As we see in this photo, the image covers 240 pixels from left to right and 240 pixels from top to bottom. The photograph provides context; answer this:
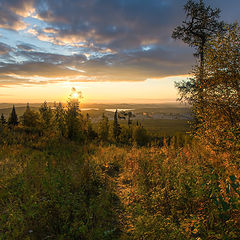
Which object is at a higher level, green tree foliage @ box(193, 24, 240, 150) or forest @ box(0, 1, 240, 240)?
green tree foliage @ box(193, 24, 240, 150)

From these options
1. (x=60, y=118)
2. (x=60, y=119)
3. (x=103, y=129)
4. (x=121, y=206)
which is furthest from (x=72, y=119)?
(x=121, y=206)

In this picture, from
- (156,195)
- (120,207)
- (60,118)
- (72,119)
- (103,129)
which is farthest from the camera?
(103,129)

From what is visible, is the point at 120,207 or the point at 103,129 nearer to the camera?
the point at 120,207

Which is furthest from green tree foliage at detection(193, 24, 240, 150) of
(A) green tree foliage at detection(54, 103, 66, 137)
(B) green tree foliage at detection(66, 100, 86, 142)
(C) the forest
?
(B) green tree foliage at detection(66, 100, 86, 142)

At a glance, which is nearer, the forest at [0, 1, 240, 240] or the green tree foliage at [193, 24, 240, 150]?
the forest at [0, 1, 240, 240]

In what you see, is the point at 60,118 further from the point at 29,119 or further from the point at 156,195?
the point at 156,195

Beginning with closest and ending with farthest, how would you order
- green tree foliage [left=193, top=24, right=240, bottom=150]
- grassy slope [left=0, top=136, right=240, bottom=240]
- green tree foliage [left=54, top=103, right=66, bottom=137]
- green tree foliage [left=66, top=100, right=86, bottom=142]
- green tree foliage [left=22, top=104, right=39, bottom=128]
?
grassy slope [left=0, top=136, right=240, bottom=240], green tree foliage [left=193, top=24, right=240, bottom=150], green tree foliage [left=54, top=103, right=66, bottom=137], green tree foliage [left=66, top=100, right=86, bottom=142], green tree foliage [left=22, top=104, right=39, bottom=128]

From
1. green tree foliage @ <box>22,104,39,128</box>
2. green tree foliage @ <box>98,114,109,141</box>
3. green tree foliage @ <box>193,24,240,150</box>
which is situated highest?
green tree foliage @ <box>193,24,240,150</box>

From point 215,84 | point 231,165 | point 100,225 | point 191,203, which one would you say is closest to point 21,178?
point 100,225

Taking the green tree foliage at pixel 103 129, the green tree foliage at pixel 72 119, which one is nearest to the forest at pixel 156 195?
the green tree foliage at pixel 72 119

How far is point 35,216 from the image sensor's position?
4.12 m

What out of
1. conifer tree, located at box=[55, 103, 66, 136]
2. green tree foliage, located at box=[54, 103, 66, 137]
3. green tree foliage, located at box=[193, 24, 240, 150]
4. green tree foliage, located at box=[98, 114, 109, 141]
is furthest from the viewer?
green tree foliage, located at box=[98, 114, 109, 141]

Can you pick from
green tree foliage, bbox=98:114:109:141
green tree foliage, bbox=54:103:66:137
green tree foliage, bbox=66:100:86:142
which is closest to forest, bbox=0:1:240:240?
green tree foliage, bbox=54:103:66:137

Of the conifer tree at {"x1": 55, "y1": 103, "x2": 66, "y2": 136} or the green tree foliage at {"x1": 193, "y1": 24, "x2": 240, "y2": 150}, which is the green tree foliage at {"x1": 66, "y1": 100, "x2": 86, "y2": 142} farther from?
the green tree foliage at {"x1": 193, "y1": 24, "x2": 240, "y2": 150}
